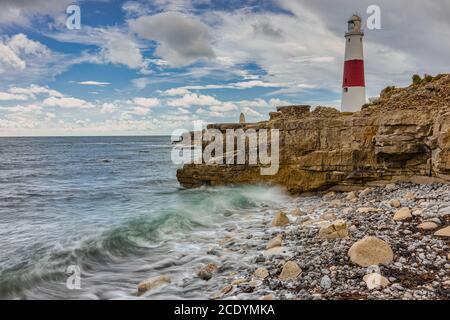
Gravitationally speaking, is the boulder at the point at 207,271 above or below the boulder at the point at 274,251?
below

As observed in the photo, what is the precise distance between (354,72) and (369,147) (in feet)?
50.3

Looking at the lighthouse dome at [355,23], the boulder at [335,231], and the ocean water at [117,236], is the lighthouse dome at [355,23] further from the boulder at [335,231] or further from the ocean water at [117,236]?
the boulder at [335,231]

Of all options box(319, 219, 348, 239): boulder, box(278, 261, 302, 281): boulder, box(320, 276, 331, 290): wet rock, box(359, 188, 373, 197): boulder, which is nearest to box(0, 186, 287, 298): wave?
box(359, 188, 373, 197): boulder

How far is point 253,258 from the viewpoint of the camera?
24.9 feet

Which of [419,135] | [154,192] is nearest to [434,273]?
[419,135]

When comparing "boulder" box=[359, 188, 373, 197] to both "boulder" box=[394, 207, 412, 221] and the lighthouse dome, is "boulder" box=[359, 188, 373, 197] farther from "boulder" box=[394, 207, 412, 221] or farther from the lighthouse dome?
the lighthouse dome

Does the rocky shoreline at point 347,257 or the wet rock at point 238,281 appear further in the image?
the wet rock at point 238,281

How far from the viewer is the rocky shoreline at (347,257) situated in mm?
5309

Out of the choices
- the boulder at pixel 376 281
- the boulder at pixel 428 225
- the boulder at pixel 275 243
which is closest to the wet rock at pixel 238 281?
the boulder at pixel 275 243

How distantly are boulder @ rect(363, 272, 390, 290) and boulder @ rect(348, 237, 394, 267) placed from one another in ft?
1.81

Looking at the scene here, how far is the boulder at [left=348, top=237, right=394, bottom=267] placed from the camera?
5.99 metres

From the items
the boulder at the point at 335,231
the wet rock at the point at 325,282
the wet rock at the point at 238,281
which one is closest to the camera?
the wet rock at the point at 325,282

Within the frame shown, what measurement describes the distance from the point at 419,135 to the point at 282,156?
19.1 feet

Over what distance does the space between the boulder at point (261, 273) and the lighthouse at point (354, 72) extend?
23.5m
